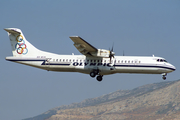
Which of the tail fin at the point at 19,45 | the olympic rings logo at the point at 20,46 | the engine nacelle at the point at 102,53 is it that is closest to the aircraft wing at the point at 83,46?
the engine nacelle at the point at 102,53

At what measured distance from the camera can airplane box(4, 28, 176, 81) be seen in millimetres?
42406

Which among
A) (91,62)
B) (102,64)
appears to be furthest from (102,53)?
(91,62)

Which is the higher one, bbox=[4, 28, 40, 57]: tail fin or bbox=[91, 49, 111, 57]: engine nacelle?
bbox=[4, 28, 40, 57]: tail fin

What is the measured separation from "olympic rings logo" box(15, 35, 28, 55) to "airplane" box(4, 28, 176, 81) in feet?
0.45

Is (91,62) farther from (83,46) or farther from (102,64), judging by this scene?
(83,46)

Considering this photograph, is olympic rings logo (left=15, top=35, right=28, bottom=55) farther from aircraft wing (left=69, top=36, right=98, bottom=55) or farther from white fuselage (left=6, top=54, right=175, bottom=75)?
aircraft wing (left=69, top=36, right=98, bottom=55)

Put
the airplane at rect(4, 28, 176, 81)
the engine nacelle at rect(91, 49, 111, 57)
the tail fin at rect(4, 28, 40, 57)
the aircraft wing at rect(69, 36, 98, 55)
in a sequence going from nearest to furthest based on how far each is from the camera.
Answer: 1. the aircraft wing at rect(69, 36, 98, 55)
2. the engine nacelle at rect(91, 49, 111, 57)
3. the airplane at rect(4, 28, 176, 81)
4. the tail fin at rect(4, 28, 40, 57)

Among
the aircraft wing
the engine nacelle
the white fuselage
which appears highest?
the aircraft wing

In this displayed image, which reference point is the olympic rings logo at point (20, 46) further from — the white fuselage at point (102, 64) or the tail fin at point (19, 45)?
the white fuselage at point (102, 64)

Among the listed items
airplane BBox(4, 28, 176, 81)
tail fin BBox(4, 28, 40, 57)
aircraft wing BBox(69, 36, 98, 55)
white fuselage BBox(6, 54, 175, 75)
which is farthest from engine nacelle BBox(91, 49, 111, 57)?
tail fin BBox(4, 28, 40, 57)

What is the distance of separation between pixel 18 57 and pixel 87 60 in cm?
966

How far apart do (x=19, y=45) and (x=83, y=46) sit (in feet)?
34.4

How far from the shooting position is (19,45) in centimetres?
4644

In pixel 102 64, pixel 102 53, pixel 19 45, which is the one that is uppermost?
pixel 19 45
